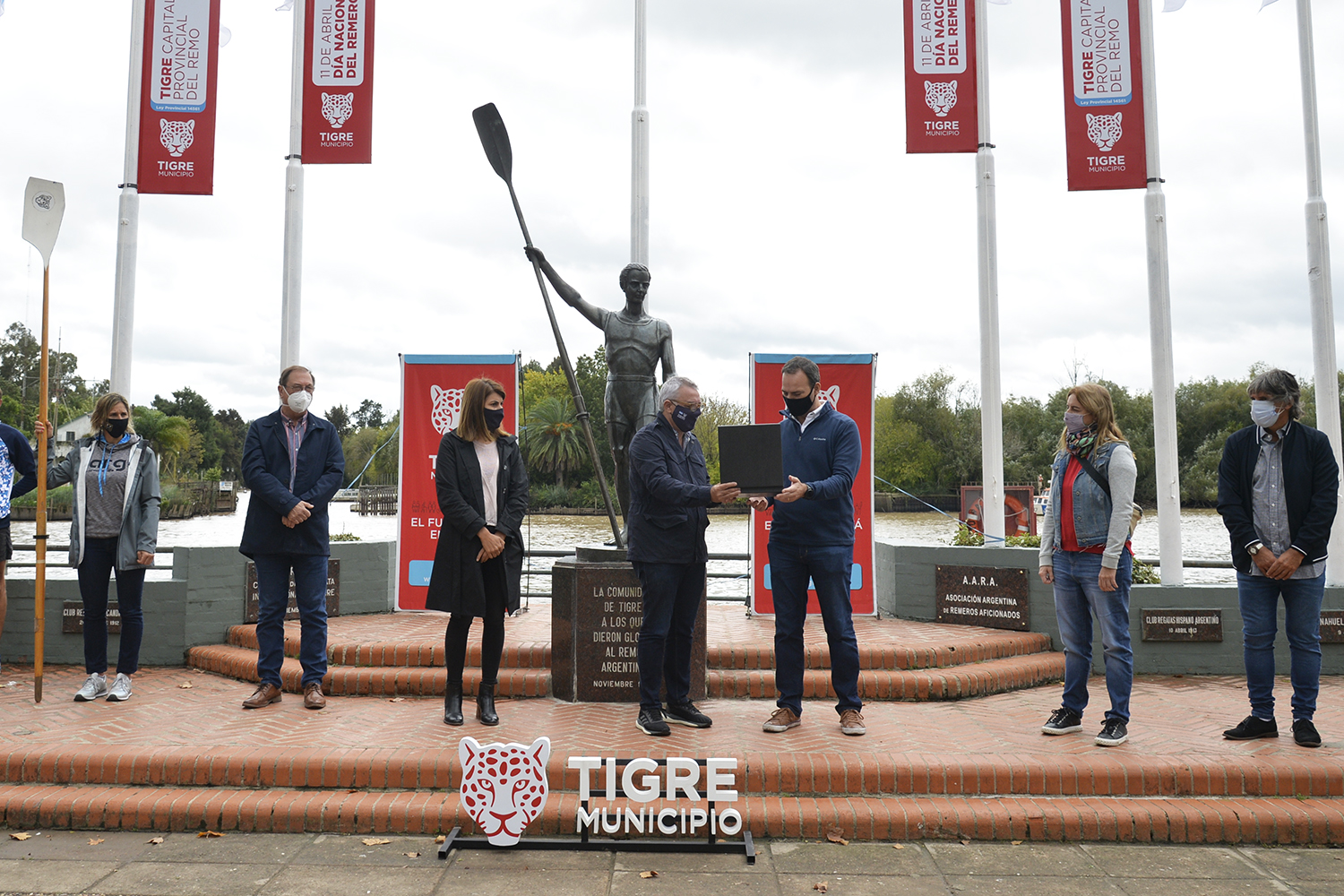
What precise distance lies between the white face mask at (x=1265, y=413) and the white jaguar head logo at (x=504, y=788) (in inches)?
153

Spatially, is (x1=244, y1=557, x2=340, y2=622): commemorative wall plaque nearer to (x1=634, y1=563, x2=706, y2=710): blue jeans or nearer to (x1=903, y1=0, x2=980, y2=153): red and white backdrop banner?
(x1=634, y1=563, x2=706, y2=710): blue jeans

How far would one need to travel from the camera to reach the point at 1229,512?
4500 millimetres

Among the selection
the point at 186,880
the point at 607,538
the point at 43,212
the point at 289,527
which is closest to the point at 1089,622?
the point at 186,880

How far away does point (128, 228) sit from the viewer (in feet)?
25.1

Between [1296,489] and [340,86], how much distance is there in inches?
317

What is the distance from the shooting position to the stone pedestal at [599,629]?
200 inches

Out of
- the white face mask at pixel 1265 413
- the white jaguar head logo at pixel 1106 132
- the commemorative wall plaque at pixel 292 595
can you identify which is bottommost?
the commemorative wall plaque at pixel 292 595

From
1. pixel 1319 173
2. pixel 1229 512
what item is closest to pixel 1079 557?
pixel 1229 512

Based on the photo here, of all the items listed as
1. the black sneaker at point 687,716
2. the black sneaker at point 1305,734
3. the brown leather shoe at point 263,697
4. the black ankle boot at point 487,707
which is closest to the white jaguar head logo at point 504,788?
the black ankle boot at point 487,707

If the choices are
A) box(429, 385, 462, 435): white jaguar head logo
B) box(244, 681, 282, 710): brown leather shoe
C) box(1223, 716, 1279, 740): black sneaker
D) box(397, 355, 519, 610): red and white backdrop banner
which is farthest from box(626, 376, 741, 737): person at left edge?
box(429, 385, 462, 435): white jaguar head logo

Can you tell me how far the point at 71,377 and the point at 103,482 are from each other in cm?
6417

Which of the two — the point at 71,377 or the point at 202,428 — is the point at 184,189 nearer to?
the point at 71,377

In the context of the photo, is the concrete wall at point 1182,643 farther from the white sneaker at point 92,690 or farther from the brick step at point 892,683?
the white sneaker at point 92,690

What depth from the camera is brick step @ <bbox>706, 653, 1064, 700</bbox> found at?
5371 mm
